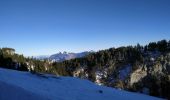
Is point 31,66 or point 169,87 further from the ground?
point 31,66

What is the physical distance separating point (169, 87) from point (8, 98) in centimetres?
14396

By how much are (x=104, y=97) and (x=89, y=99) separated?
3.91 meters

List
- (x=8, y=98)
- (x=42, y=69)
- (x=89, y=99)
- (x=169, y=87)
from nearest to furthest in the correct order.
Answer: (x=8, y=98) → (x=89, y=99) → (x=169, y=87) → (x=42, y=69)

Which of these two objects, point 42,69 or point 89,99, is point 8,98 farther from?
point 42,69

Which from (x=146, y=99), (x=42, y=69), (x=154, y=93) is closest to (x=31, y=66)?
(x=42, y=69)

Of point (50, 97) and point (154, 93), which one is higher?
point (50, 97)

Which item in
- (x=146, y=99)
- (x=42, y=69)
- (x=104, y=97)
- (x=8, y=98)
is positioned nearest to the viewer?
(x=8, y=98)

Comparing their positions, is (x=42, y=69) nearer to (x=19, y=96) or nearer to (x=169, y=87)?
(x=169, y=87)

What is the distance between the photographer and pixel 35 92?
23.8m

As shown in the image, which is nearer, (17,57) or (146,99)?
(146,99)

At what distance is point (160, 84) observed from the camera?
165 m

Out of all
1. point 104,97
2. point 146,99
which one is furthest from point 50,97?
point 146,99

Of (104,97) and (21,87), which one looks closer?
(21,87)

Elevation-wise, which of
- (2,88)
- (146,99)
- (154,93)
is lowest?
(154,93)
